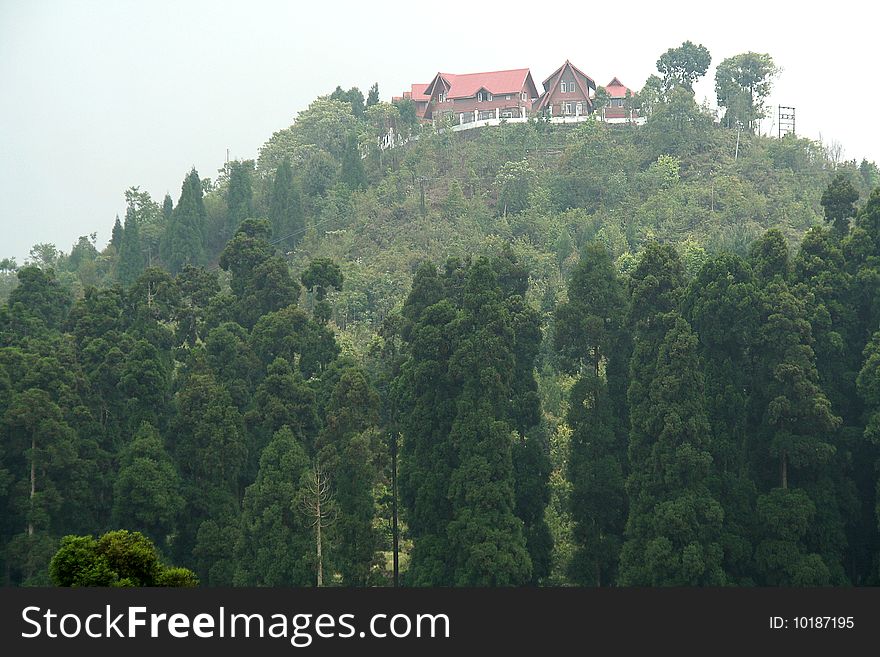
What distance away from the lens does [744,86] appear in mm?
54594

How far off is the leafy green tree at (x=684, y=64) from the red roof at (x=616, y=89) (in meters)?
1.74

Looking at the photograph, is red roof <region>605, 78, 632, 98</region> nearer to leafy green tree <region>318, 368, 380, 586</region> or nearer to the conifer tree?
the conifer tree

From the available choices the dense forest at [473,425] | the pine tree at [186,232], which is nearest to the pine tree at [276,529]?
the dense forest at [473,425]

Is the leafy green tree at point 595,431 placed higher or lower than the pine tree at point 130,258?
lower

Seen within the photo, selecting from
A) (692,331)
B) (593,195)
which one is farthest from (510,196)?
(692,331)

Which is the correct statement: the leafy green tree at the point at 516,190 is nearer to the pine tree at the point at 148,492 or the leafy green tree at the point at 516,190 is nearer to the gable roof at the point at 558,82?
the gable roof at the point at 558,82

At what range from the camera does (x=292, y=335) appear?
33094 millimetres

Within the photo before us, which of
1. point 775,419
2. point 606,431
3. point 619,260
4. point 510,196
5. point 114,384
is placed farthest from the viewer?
point 510,196

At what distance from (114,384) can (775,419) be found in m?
14.7

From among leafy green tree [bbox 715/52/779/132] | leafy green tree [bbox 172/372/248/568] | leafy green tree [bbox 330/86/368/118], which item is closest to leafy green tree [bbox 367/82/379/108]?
leafy green tree [bbox 330/86/368/118]

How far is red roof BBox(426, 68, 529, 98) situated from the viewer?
5703 cm

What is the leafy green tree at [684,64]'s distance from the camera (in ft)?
179

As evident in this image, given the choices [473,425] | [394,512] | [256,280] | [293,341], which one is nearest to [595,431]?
[473,425]

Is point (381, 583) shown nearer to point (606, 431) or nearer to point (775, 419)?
point (606, 431)
